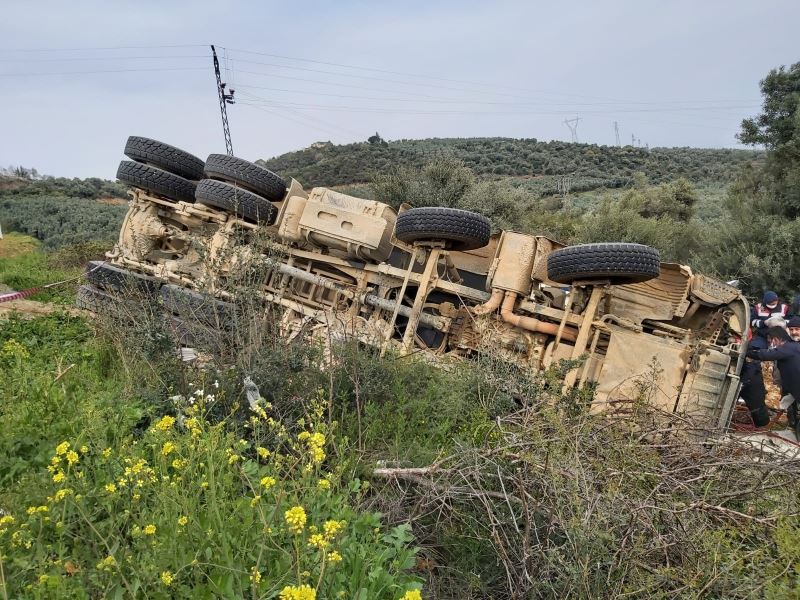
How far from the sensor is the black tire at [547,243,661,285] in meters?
4.36

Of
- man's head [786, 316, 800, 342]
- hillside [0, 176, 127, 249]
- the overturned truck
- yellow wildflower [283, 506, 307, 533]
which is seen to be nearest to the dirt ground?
the overturned truck

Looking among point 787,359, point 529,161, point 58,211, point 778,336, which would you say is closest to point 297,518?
point 787,359

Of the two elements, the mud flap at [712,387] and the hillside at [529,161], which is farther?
the hillside at [529,161]

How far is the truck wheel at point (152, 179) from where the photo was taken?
6902mm

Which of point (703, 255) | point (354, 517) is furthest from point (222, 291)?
point (703, 255)

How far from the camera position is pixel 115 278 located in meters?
6.46

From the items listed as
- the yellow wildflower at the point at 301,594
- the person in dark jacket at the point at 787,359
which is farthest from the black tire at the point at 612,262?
the yellow wildflower at the point at 301,594

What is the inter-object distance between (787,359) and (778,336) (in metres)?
0.28

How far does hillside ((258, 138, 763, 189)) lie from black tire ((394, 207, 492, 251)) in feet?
94.8

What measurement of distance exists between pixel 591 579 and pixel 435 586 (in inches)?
29.0

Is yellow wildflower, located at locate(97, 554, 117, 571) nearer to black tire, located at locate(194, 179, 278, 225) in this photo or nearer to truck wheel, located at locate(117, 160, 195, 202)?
black tire, located at locate(194, 179, 278, 225)

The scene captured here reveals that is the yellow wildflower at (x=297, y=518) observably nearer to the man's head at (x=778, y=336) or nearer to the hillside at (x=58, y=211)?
the man's head at (x=778, y=336)

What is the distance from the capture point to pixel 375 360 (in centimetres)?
428

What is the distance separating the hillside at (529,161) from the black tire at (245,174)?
27.6m
